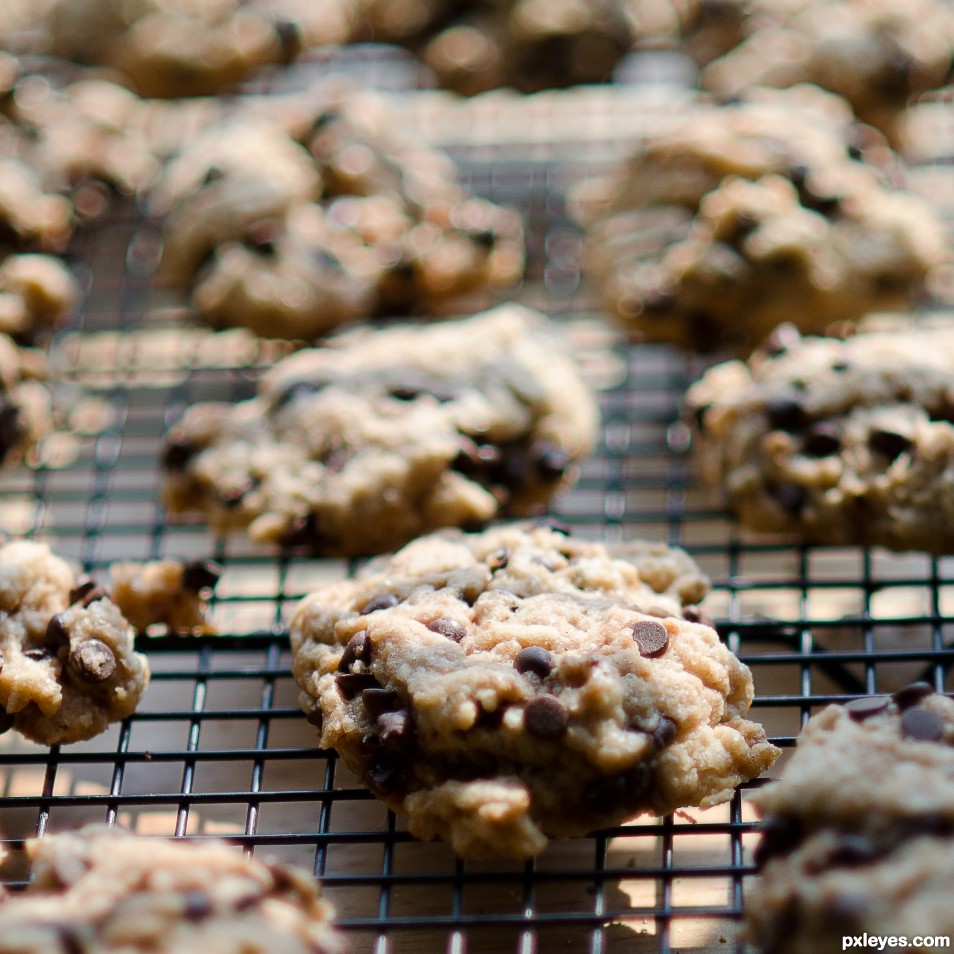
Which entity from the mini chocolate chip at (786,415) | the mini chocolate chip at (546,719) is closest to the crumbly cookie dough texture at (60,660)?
the mini chocolate chip at (546,719)

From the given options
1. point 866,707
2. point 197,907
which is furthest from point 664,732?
point 197,907

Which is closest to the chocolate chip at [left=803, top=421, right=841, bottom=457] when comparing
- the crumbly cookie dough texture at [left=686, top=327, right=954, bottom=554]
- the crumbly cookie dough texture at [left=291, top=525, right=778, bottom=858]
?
the crumbly cookie dough texture at [left=686, top=327, right=954, bottom=554]

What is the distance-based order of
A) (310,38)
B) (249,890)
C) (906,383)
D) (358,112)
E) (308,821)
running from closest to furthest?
(249,890)
(308,821)
(906,383)
(358,112)
(310,38)

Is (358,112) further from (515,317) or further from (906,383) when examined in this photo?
(906,383)

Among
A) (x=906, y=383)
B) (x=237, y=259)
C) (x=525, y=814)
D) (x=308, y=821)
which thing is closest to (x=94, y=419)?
(x=237, y=259)

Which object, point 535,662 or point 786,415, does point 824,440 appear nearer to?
point 786,415

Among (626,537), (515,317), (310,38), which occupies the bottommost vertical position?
(626,537)
